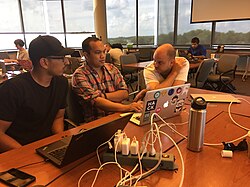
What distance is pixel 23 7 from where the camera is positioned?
27.8ft

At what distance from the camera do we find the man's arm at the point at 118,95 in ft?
6.47

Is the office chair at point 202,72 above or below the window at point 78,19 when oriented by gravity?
below

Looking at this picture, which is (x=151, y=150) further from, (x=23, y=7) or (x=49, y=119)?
(x=23, y=7)

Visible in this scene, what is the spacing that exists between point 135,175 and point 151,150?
13 centimetres

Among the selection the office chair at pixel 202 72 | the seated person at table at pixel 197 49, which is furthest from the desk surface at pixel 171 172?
the seated person at table at pixel 197 49

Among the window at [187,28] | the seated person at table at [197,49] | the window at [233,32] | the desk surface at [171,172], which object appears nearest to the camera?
the desk surface at [171,172]

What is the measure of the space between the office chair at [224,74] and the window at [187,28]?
302 cm

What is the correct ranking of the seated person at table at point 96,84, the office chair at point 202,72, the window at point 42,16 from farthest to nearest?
the window at point 42,16 → the office chair at point 202,72 → the seated person at table at point 96,84

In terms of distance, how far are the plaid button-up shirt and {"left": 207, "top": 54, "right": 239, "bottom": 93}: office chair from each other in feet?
8.92

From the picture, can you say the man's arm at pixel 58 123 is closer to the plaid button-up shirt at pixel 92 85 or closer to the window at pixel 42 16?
the plaid button-up shirt at pixel 92 85

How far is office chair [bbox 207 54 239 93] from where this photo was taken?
422 centimetres

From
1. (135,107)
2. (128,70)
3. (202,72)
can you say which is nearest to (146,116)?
(135,107)

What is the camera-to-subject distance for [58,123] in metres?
1.68

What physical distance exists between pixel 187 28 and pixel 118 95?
6.59 metres
